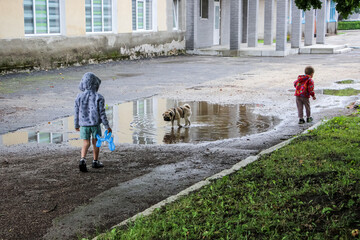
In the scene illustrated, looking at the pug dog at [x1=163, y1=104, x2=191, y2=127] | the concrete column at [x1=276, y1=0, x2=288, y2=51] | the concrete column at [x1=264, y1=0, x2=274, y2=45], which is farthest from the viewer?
the concrete column at [x1=264, y1=0, x2=274, y2=45]

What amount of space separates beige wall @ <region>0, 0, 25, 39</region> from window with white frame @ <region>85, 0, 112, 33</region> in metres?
4.52

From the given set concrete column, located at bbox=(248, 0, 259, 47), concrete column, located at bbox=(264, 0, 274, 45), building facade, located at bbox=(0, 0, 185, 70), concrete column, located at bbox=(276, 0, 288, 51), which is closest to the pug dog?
building facade, located at bbox=(0, 0, 185, 70)

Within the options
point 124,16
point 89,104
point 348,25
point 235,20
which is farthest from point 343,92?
point 348,25

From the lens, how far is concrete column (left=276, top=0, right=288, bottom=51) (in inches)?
1144

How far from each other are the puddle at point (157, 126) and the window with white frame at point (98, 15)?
37.8 feet

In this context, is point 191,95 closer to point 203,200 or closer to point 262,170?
point 262,170

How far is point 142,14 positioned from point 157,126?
1836cm

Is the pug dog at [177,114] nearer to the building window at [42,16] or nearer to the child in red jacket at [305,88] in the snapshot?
the child in red jacket at [305,88]

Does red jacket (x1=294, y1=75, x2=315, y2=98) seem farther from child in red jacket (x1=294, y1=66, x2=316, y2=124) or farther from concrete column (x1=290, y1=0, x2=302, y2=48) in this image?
concrete column (x1=290, y1=0, x2=302, y2=48)

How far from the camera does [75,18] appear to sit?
22234 mm

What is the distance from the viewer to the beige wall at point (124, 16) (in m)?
25.3

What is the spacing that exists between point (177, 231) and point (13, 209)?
2053 millimetres

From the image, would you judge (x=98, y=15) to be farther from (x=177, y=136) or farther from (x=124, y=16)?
(x=177, y=136)

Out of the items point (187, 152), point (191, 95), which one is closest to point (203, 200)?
point (187, 152)
